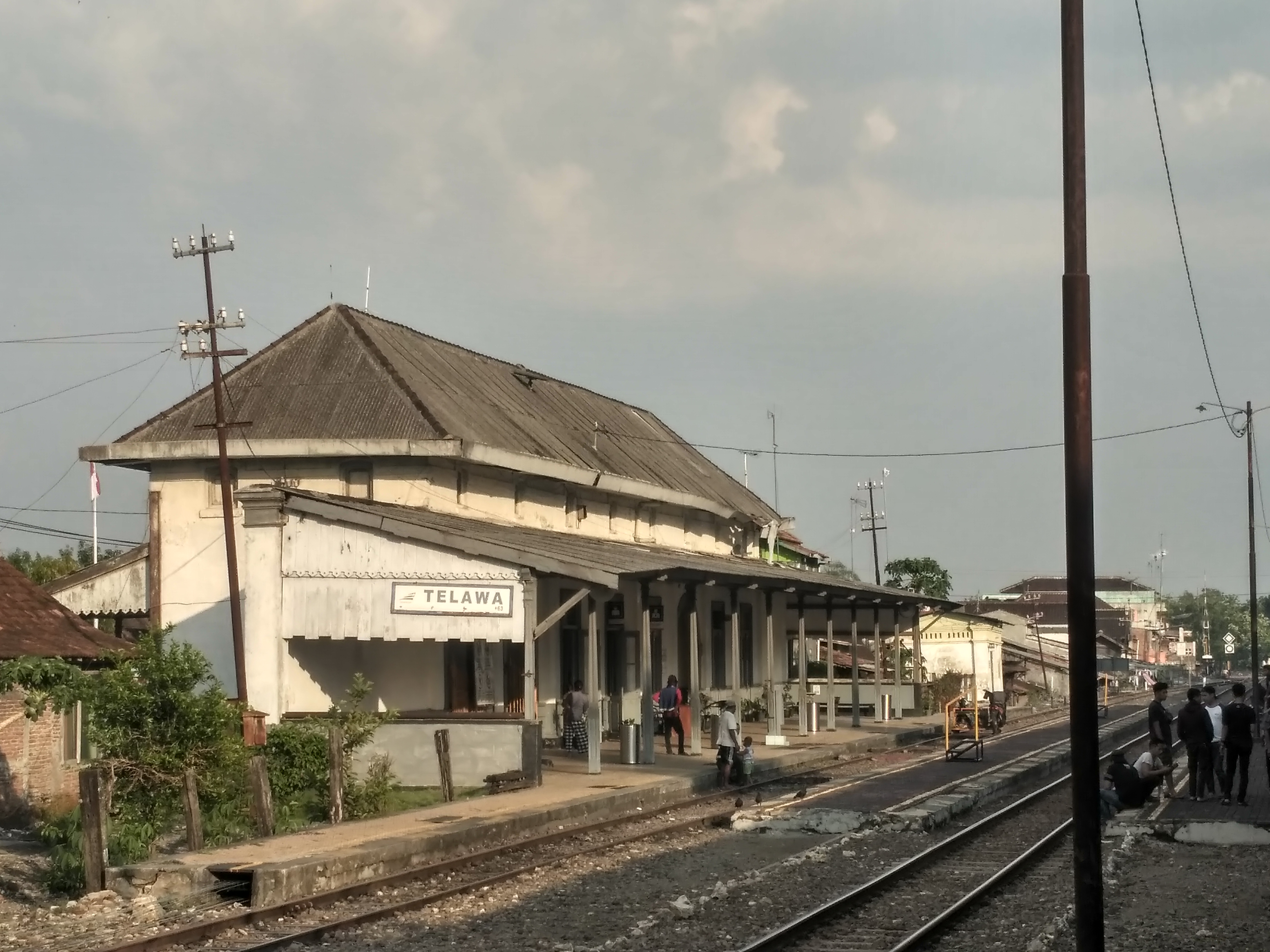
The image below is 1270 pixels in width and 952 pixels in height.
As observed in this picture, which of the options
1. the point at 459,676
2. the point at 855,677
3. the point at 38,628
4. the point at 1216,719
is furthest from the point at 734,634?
the point at 38,628

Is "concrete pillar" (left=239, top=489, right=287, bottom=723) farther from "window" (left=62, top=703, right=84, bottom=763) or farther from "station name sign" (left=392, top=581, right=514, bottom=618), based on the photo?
"window" (left=62, top=703, right=84, bottom=763)

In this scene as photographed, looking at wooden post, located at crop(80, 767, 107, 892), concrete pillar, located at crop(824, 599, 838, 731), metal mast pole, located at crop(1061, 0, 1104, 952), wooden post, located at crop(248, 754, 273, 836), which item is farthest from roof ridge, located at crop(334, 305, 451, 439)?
metal mast pole, located at crop(1061, 0, 1104, 952)

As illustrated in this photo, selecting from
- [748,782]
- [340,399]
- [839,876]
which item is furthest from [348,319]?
[839,876]

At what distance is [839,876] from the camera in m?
14.9

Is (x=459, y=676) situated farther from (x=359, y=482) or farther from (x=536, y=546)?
(x=359, y=482)

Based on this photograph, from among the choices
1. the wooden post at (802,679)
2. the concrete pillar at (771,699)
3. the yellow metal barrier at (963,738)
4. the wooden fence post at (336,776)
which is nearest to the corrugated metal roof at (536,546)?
the wooden post at (802,679)

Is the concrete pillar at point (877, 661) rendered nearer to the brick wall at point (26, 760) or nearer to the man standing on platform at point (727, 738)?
the man standing on platform at point (727, 738)

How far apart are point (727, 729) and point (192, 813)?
32.1 feet

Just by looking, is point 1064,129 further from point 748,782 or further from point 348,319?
point 348,319

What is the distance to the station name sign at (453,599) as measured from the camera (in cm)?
2262

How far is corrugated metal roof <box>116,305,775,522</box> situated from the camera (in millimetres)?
30469

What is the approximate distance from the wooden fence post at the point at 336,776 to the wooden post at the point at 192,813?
75.8 inches

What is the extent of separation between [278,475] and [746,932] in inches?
829

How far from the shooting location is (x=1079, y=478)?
Answer: 29.9 feet
